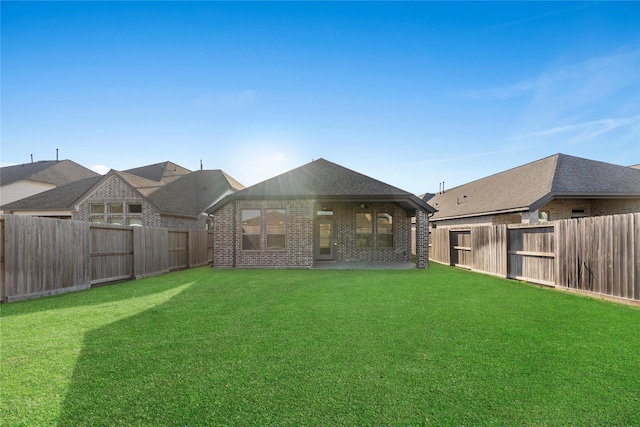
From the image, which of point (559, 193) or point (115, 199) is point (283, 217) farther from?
point (559, 193)

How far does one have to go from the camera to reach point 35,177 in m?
25.2

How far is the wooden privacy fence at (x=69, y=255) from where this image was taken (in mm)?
6777

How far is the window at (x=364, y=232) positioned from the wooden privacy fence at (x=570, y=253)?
5.00 metres

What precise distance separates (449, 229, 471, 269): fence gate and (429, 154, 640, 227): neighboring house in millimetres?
2200

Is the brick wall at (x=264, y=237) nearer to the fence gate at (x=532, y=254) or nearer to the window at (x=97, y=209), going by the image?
the fence gate at (x=532, y=254)

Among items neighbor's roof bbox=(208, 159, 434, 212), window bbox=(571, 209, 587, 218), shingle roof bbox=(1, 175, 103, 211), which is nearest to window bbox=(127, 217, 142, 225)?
shingle roof bbox=(1, 175, 103, 211)

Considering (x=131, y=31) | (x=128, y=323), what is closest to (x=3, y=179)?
(x=131, y=31)

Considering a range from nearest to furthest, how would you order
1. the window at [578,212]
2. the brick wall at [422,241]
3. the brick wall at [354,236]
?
the brick wall at [422,241] → the window at [578,212] → the brick wall at [354,236]

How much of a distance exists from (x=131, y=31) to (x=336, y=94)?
8761 millimetres

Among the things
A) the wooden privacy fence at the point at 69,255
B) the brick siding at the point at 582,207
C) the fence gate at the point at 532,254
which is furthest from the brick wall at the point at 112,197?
the brick siding at the point at 582,207

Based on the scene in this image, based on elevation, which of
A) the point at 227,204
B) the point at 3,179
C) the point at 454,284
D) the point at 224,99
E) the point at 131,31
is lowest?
the point at 454,284

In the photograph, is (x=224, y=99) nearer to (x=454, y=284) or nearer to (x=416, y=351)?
(x=454, y=284)

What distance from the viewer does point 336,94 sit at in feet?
48.2

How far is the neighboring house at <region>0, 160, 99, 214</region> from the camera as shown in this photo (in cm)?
2467
